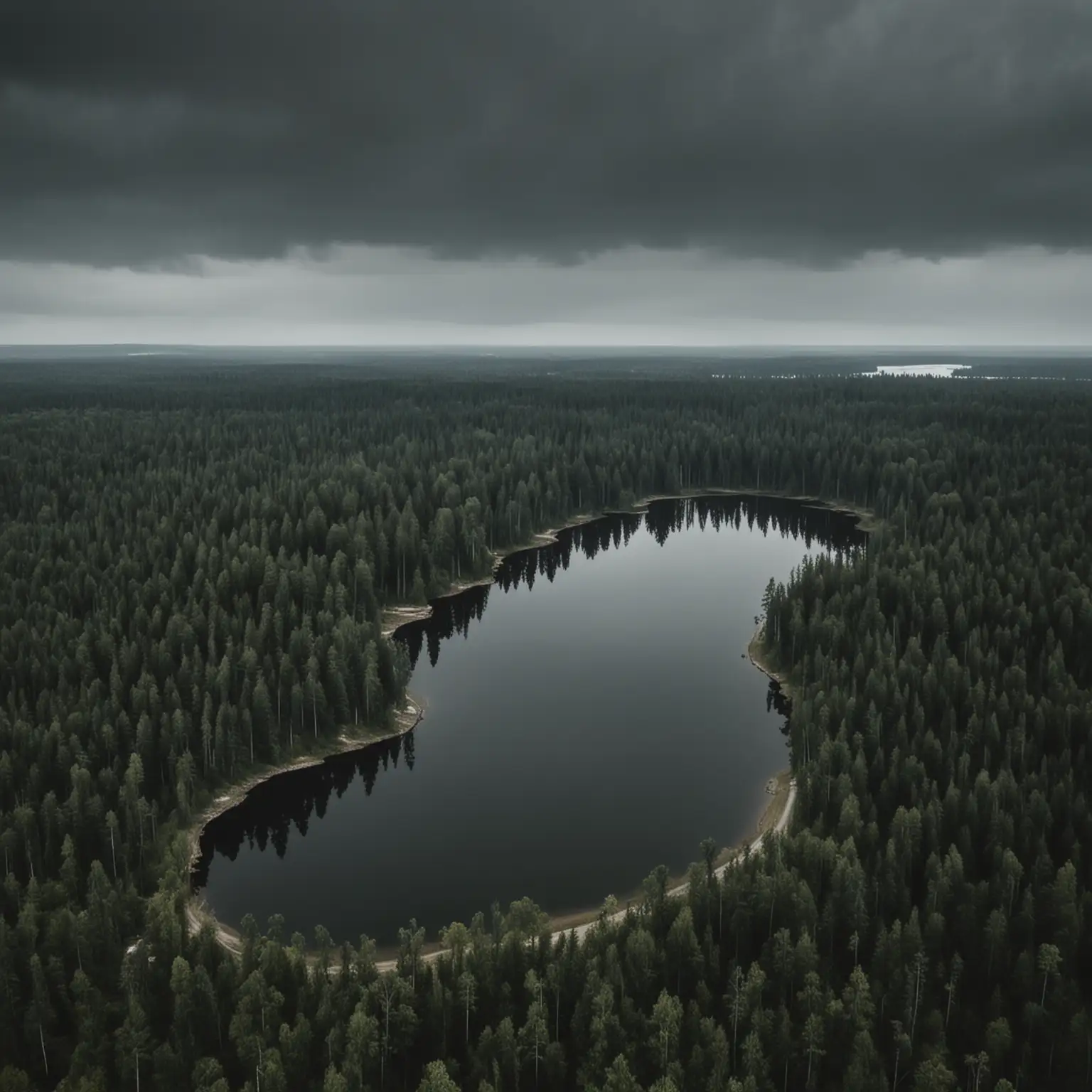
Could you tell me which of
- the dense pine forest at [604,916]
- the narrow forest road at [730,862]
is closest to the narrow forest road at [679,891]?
the narrow forest road at [730,862]

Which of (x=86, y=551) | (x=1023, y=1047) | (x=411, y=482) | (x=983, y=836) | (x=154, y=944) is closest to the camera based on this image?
(x=1023, y=1047)

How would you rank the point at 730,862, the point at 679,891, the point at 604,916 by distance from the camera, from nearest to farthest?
the point at 604,916, the point at 679,891, the point at 730,862

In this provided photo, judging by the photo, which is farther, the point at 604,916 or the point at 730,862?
the point at 730,862

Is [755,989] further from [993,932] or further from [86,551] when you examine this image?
[86,551]

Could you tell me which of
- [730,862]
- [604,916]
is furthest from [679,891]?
[604,916]

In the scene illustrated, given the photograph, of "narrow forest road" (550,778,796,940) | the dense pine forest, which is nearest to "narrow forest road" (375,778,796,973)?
"narrow forest road" (550,778,796,940)

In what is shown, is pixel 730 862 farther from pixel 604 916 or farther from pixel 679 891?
pixel 604 916

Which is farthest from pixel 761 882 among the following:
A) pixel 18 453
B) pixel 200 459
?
pixel 18 453

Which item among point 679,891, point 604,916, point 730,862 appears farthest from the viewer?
point 730,862

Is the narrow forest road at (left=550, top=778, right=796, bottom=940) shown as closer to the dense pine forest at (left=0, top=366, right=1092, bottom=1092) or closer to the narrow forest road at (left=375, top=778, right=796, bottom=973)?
the narrow forest road at (left=375, top=778, right=796, bottom=973)
